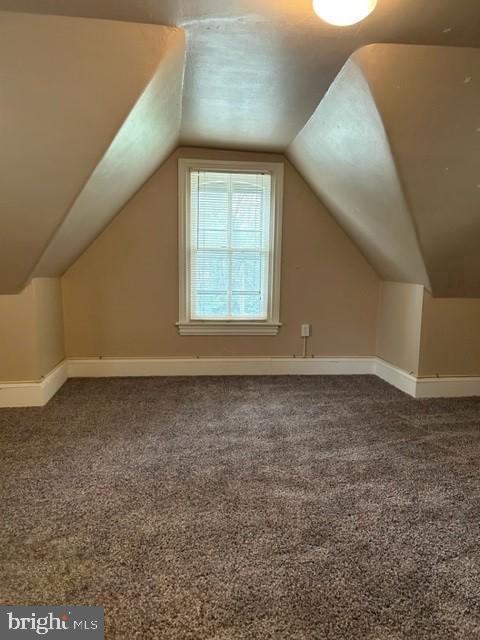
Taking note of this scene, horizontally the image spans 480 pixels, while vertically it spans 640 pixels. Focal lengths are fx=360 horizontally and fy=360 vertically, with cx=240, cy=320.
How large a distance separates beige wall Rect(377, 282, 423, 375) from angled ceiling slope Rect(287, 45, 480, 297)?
147mm

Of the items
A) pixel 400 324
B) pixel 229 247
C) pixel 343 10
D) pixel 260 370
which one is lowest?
pixel 260 370

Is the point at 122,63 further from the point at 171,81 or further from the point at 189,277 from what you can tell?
the point at 189,277

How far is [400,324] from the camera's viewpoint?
10.4ft

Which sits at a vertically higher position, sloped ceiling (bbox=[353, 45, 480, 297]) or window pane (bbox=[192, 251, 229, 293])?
sloped ceiling (bbox=[353, 45, 480, 297])

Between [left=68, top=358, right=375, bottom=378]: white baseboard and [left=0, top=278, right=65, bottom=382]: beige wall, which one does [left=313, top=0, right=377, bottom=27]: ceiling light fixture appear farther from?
[left=68, top=358, right=375, bottom=378]: white baseboard

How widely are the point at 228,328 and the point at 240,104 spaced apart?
1.82m

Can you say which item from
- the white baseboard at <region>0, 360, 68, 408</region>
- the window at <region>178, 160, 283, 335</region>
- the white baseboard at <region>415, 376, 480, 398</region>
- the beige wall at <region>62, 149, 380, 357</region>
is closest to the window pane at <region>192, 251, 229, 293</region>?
the window at <region>178, 160, 283, 335</region>

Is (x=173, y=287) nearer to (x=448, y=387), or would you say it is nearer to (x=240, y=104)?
(x=240, y=104)

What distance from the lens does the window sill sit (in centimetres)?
335

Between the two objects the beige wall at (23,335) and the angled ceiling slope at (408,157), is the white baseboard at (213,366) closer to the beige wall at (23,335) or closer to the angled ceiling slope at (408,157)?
the beige wall at (23,335)

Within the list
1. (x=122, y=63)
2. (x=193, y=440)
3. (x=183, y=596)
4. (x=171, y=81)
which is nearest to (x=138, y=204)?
(x=171, y=81)

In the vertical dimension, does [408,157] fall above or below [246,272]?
above

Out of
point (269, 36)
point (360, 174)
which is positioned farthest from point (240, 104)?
point (360, 174)

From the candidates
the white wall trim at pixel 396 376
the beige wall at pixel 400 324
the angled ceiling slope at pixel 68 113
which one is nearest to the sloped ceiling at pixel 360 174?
the beige wall at pixel 400 324
